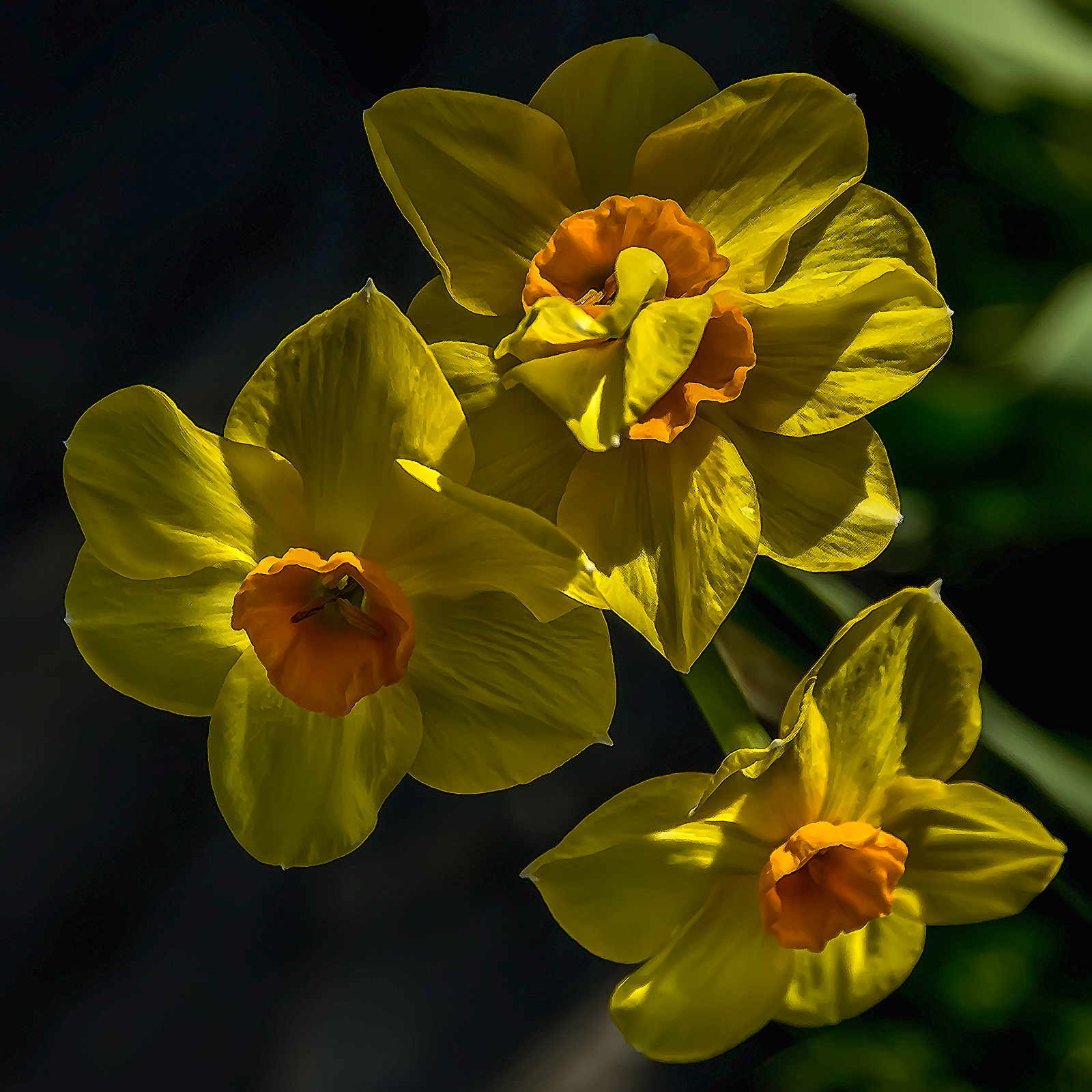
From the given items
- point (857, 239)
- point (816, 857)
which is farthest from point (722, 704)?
point (857, 239)

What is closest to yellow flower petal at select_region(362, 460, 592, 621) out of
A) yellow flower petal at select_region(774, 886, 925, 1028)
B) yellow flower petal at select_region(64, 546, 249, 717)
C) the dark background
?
yellow flower petal at select_region(64, 546, 249, 717)

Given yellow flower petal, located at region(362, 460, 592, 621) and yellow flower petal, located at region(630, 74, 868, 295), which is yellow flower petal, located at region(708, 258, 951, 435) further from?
yellow flower petal, located at region(362, 460, 592, 621)

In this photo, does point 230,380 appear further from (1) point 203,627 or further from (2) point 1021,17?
(2) point 1021,17

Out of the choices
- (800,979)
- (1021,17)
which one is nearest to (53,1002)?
(800,979)

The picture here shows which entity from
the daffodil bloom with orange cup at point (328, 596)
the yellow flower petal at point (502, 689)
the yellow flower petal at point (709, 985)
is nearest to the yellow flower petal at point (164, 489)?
the daffodil bloom with orange cup at point (328, 596)

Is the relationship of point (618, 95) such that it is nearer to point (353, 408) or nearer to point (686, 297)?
point (686, 297)

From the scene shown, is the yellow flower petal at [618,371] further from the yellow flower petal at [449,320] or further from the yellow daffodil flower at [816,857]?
the yellow daffodil flower at [816,857]
